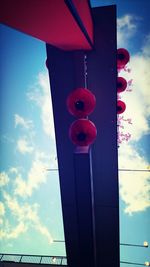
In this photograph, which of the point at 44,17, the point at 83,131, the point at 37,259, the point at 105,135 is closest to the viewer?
the point at 44,17

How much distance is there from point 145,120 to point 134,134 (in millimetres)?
462

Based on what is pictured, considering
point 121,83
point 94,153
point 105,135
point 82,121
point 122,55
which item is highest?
point 122,55

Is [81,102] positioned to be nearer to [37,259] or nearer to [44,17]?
[44,17]

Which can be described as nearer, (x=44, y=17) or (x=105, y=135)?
(x=44, y=17)

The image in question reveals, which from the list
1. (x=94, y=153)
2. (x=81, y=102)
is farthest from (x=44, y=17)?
(x=94, y=153)

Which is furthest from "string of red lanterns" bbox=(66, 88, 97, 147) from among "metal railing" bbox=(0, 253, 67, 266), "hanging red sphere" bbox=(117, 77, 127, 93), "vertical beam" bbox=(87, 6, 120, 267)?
"metal railing" bbox=(0, 253, 67, 266)

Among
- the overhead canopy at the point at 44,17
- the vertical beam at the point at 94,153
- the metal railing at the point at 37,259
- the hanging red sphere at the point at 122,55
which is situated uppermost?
the overhead canopy at the point at 44,17

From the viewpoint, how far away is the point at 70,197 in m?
3.81

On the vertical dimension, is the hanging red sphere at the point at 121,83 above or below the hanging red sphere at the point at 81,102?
above

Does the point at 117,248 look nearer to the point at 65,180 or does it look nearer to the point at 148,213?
the point at 65,180

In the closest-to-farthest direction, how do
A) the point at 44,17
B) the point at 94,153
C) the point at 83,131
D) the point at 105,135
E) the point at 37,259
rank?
1. the point at 44,17
2. the point at 83,131
3. the point at 105,135
4. the point at 94,153
5. the point at 37,259

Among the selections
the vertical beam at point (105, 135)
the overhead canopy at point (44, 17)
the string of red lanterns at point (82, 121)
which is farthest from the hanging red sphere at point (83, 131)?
the vertical beam at point (105, 135)

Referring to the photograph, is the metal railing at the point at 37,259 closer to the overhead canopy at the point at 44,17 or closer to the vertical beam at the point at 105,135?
the vertical beam at the point at 105,135

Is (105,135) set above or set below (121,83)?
below
